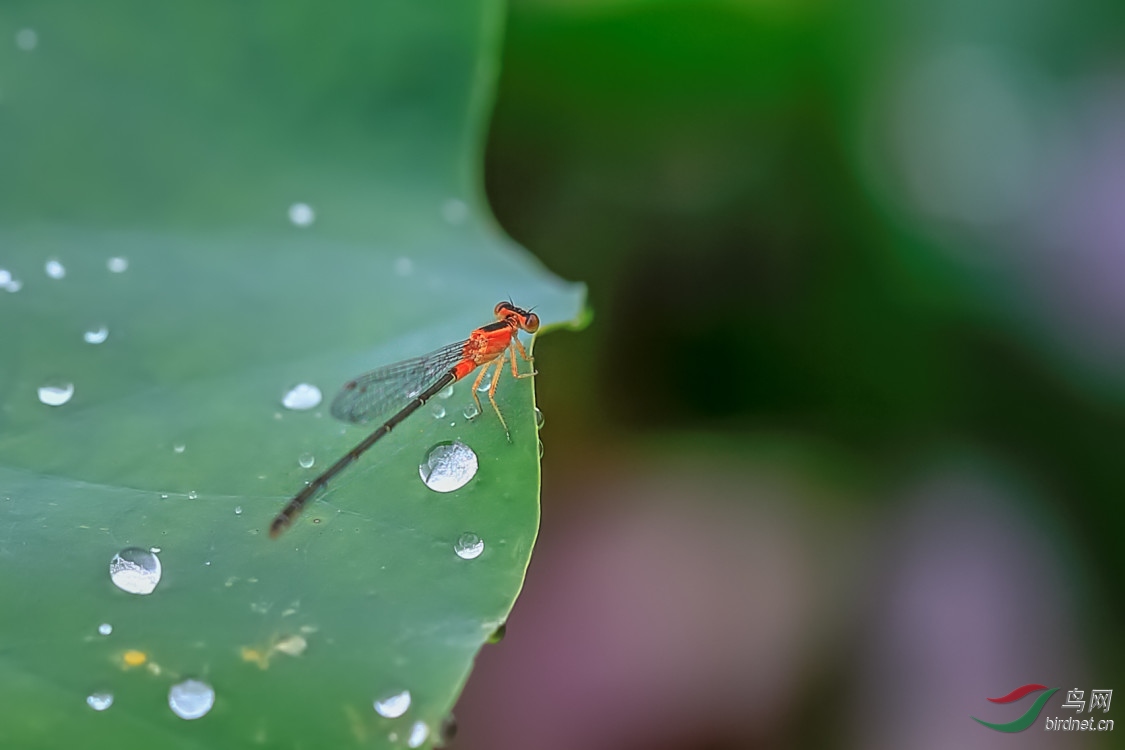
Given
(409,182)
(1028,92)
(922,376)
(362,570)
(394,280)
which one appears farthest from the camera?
(1028,92)

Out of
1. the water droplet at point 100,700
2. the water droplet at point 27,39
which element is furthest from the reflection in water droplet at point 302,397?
the water droplet at point 27,39

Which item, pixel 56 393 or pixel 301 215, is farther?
pixel 301 215

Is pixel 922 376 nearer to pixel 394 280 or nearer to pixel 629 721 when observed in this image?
pixel 629 721

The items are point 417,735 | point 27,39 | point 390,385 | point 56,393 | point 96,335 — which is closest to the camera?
point 417,735

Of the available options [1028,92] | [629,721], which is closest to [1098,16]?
[1028,92]

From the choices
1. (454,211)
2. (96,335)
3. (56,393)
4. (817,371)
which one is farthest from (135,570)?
(817,371)

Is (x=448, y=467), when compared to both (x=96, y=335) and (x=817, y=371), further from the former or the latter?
(x=817, y=371)

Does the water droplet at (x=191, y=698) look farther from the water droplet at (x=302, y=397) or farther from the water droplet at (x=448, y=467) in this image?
the water droplet at (x=302, y=397)
